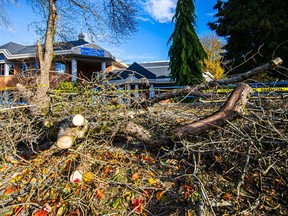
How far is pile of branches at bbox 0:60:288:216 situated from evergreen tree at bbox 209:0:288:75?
9.24 m

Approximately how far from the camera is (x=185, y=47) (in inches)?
480

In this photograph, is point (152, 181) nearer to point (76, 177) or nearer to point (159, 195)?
point (159, 195)

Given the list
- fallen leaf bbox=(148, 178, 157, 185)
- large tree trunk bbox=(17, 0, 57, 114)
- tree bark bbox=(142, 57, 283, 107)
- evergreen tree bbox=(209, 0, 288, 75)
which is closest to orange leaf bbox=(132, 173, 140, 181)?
fallen leaf bbox=(148, 178, 157, 185)

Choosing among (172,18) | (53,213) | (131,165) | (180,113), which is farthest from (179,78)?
(53,213)

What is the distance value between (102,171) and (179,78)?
11.0 metres

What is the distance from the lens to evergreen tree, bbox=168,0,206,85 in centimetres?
1221

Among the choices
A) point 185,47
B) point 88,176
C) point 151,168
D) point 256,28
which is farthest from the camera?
point 185,47

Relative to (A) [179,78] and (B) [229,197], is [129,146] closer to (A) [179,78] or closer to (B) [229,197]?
(B) [229,197]

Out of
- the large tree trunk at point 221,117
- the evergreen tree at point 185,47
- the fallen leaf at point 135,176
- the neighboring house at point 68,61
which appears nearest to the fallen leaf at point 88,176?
the fallen leaf at point 135,176

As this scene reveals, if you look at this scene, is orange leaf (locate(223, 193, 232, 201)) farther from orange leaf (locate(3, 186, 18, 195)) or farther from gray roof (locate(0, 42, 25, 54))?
gray roof (locate(0, 42, 25, 54))

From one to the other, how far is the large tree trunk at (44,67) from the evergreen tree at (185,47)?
7806 mm

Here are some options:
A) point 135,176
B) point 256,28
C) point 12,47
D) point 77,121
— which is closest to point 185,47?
point 256,28

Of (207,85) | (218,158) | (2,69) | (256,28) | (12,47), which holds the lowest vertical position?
(218,158)

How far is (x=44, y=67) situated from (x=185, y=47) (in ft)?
29.5
